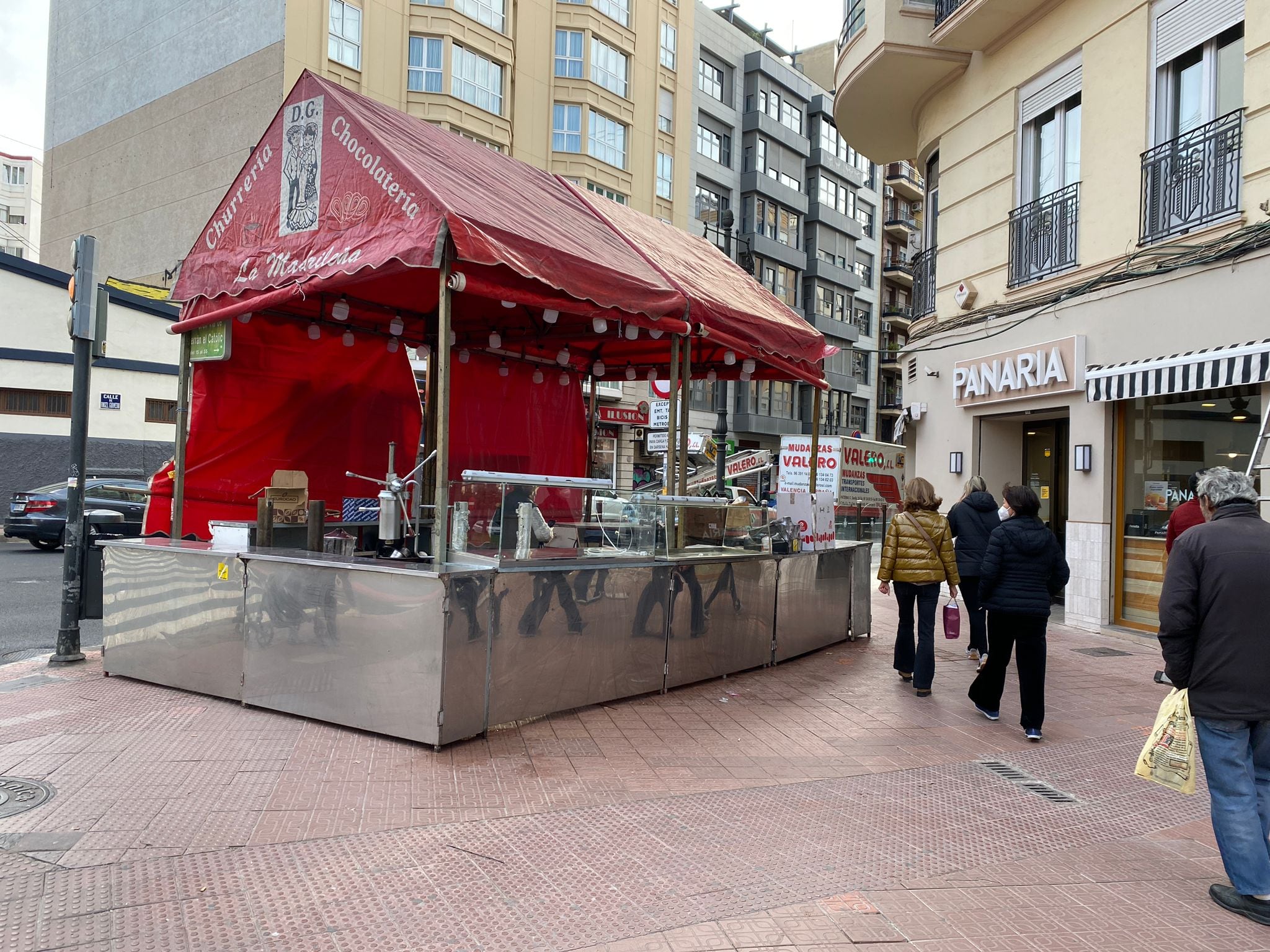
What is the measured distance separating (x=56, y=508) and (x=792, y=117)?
39.0 m

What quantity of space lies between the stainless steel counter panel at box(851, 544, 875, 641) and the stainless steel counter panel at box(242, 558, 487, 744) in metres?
5.51

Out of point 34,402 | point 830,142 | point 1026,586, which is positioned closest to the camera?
point 1026,586

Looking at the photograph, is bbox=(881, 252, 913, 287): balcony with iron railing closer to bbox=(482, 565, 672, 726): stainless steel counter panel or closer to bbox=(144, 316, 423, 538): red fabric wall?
bbox=(144, 316, 423, 538): red fabric wall

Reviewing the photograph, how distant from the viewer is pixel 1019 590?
6.26m

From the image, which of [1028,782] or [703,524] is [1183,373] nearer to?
[703,524]

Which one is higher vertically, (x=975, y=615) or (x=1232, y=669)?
(x=1232, y=669)

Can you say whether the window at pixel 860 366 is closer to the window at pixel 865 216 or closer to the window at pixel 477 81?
the window at pixel 865 216

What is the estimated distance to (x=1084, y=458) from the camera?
10922mm

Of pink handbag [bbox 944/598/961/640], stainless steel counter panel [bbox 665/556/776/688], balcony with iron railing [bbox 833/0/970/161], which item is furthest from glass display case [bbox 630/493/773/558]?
balcony with iron railing [bbox 833/0/970/161]

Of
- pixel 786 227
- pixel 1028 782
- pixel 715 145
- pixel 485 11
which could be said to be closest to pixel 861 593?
pixel 1028 782

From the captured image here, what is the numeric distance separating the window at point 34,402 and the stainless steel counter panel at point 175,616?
58.4 ft

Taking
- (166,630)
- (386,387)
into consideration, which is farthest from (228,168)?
(166,630)

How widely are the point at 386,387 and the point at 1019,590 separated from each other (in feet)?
→ 20.3

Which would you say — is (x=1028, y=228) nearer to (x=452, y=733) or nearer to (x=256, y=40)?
(x=452, y=733)
